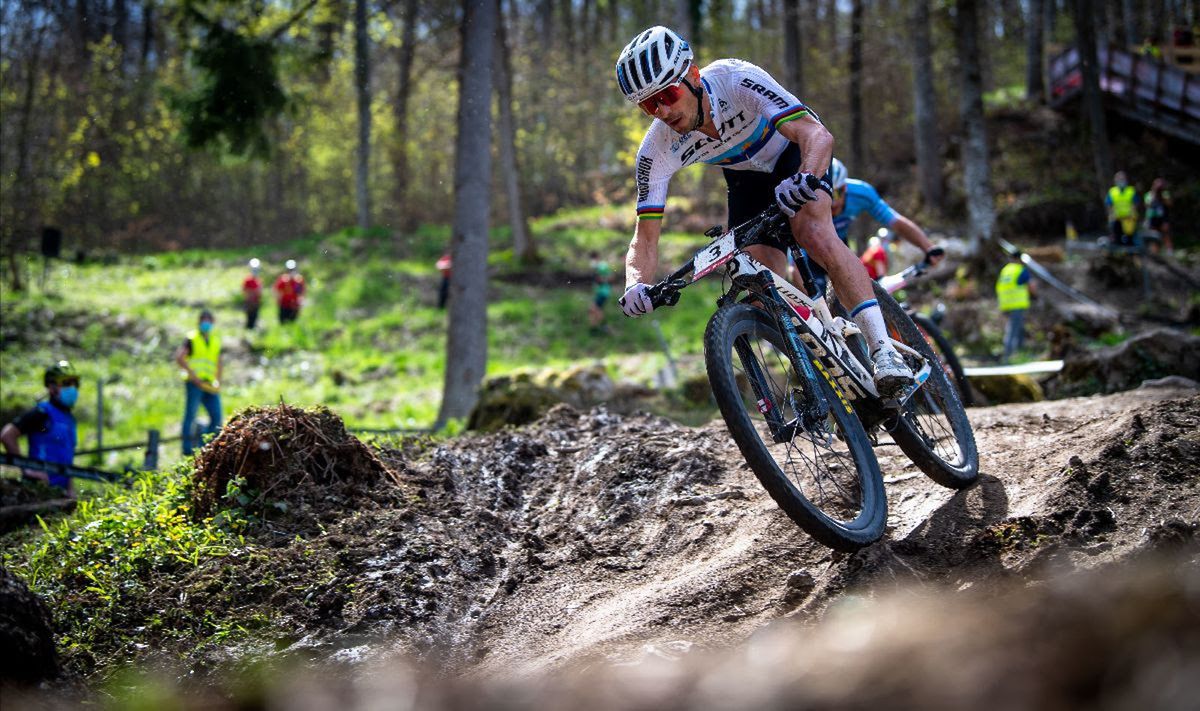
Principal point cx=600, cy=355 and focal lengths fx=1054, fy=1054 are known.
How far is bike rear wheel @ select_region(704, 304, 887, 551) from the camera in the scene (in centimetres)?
439

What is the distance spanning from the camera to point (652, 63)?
4.86 metres

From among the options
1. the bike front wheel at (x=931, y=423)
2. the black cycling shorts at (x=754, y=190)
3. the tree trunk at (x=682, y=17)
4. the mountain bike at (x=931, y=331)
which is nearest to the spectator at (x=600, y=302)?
the tree trunk at (x=682, y=17)

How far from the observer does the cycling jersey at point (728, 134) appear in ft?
17.0

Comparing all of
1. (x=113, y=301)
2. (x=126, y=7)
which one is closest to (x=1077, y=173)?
(x=113, y=301)

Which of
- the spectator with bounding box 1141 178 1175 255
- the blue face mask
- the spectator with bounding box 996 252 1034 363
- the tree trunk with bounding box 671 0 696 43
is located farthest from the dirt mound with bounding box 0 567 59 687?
the spectator with bounding box 1141 178 1175 255

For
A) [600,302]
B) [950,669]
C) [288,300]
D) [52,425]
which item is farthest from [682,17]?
[950,669]

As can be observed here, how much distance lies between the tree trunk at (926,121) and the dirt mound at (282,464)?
77.4 feet

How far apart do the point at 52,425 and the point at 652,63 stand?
8.64 meters

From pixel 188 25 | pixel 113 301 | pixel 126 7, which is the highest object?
pixel 126 7

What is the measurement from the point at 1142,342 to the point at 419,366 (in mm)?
13582

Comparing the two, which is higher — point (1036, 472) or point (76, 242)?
point (76, 242)

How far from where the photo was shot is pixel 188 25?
47.7 feet

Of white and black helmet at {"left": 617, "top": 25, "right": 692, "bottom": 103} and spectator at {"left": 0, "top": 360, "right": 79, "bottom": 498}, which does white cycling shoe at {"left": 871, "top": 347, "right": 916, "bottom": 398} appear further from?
spectator at {"left": 0, "top": 360, "right": 79, "bottom": 498}

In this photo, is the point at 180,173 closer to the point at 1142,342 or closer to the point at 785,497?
the point at 1142,342
